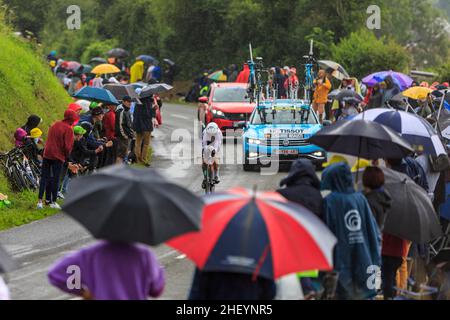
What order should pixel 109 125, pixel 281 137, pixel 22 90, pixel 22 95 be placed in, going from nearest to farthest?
pixel 109 125
pixel 281 137
pixel 22 95
pixel 22 90

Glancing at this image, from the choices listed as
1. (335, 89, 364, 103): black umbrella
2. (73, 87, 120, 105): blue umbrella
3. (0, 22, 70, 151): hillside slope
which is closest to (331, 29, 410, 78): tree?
(335, 89, 364, 103): black umbrella

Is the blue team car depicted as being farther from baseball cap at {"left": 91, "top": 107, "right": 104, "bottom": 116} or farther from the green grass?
the green grass

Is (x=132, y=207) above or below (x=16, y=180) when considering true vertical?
above

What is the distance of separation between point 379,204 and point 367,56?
3142cm

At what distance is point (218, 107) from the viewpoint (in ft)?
110

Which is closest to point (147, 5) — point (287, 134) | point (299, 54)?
point (299, 54)

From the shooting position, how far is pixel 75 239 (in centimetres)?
1691

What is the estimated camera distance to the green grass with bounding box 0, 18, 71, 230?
68.5ft

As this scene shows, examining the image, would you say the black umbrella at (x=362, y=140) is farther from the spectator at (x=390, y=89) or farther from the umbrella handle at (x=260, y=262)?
the spectator at (x=390, y=89)

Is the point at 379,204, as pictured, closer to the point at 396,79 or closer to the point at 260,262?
the point at 260,262

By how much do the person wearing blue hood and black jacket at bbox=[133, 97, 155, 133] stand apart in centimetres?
1679

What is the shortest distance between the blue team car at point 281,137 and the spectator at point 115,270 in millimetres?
17660

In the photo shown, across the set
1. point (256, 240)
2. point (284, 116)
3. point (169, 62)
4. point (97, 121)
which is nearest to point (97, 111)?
point (97, 121)

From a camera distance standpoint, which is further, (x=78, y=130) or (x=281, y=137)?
(x=281, y=137)
